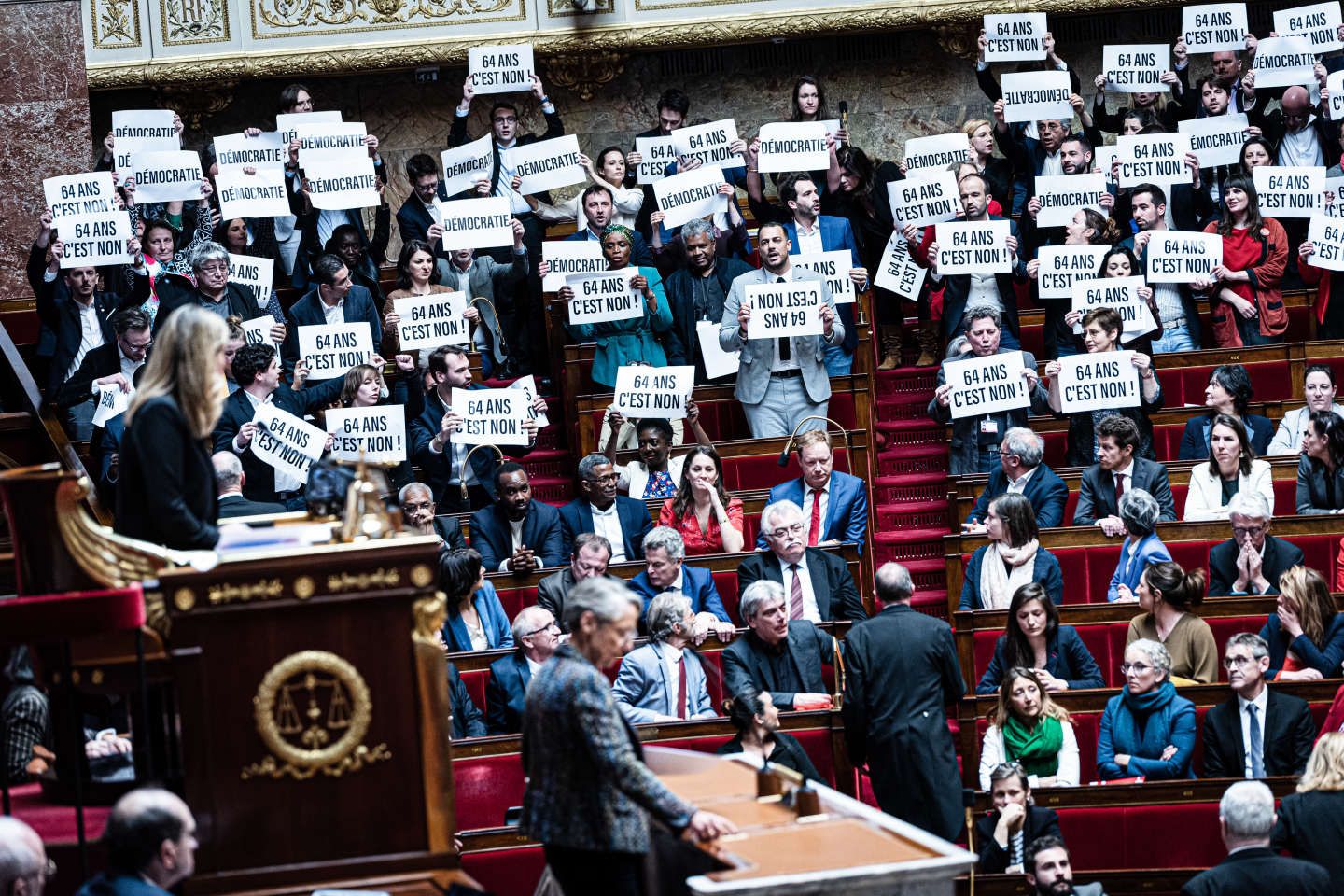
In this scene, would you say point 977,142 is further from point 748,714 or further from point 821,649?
point 748,714

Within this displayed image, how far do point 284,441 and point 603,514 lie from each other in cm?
148

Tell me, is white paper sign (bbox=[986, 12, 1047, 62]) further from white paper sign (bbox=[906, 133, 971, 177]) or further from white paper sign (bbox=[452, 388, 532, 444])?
white paper sign (bbox=[452, 388, 532, 444])

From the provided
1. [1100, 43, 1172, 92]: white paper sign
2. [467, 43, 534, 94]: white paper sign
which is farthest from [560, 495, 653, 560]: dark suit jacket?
[1100, 43, 1172, 92]: white paper sign

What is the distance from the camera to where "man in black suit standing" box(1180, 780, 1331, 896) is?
5902 mm

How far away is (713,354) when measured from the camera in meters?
10.3

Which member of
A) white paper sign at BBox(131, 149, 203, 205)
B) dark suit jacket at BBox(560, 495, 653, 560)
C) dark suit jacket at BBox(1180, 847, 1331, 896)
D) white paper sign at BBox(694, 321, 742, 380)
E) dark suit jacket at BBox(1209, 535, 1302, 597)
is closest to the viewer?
dark suit jacket at BBox(1180, 847, 1331, 896)

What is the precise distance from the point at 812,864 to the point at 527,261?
7.04m

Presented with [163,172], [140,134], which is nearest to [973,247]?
[163,172]

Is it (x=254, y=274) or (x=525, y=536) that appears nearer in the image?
(x=525, y=536)

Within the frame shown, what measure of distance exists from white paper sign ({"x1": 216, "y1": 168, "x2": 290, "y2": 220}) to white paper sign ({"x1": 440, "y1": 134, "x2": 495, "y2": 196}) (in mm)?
934

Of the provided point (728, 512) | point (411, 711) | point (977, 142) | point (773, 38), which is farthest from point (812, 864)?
point (773, 38)

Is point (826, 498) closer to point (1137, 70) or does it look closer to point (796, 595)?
point (796, 595)

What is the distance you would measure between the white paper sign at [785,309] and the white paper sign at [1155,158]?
2497 mm

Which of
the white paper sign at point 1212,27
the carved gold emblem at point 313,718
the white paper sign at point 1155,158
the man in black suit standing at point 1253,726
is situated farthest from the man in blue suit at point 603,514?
the white paper sign at point 1212,27
